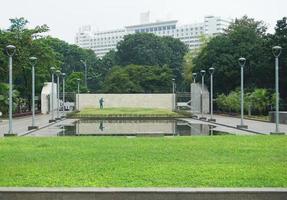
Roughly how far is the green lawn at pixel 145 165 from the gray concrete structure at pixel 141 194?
52 cm

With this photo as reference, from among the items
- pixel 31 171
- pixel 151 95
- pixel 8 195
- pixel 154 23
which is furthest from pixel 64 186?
pixel 154 23

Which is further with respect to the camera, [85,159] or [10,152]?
[10,152]

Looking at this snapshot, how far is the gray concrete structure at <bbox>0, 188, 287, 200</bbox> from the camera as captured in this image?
714cm

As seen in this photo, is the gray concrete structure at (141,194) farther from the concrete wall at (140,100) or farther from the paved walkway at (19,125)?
the concrete wall at (140,100)

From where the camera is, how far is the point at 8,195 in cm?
720

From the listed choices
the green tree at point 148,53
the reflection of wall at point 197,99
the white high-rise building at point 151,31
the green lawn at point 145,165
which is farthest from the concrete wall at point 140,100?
the green lawn at point 145,165

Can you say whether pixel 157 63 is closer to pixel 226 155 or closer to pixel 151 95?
pixel 151 95

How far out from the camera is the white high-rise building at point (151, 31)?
113188 millimetres

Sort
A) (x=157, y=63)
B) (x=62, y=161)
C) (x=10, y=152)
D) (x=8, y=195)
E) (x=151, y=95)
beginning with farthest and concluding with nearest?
1. (x=157, y=63)
2. (x=151, y=95)
3. (x=10, y=152)
4. (x=62, y=161)
5. (x=8, y=195)

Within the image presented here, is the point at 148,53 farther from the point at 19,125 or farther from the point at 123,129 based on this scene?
the point at 123,129

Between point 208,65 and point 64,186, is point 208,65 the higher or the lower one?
the higher one

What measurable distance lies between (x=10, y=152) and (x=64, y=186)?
507 centimetres

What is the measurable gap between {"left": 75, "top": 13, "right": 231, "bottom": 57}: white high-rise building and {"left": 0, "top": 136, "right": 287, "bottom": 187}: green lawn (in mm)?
100389

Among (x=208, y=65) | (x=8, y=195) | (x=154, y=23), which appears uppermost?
(x=154, y=23)
